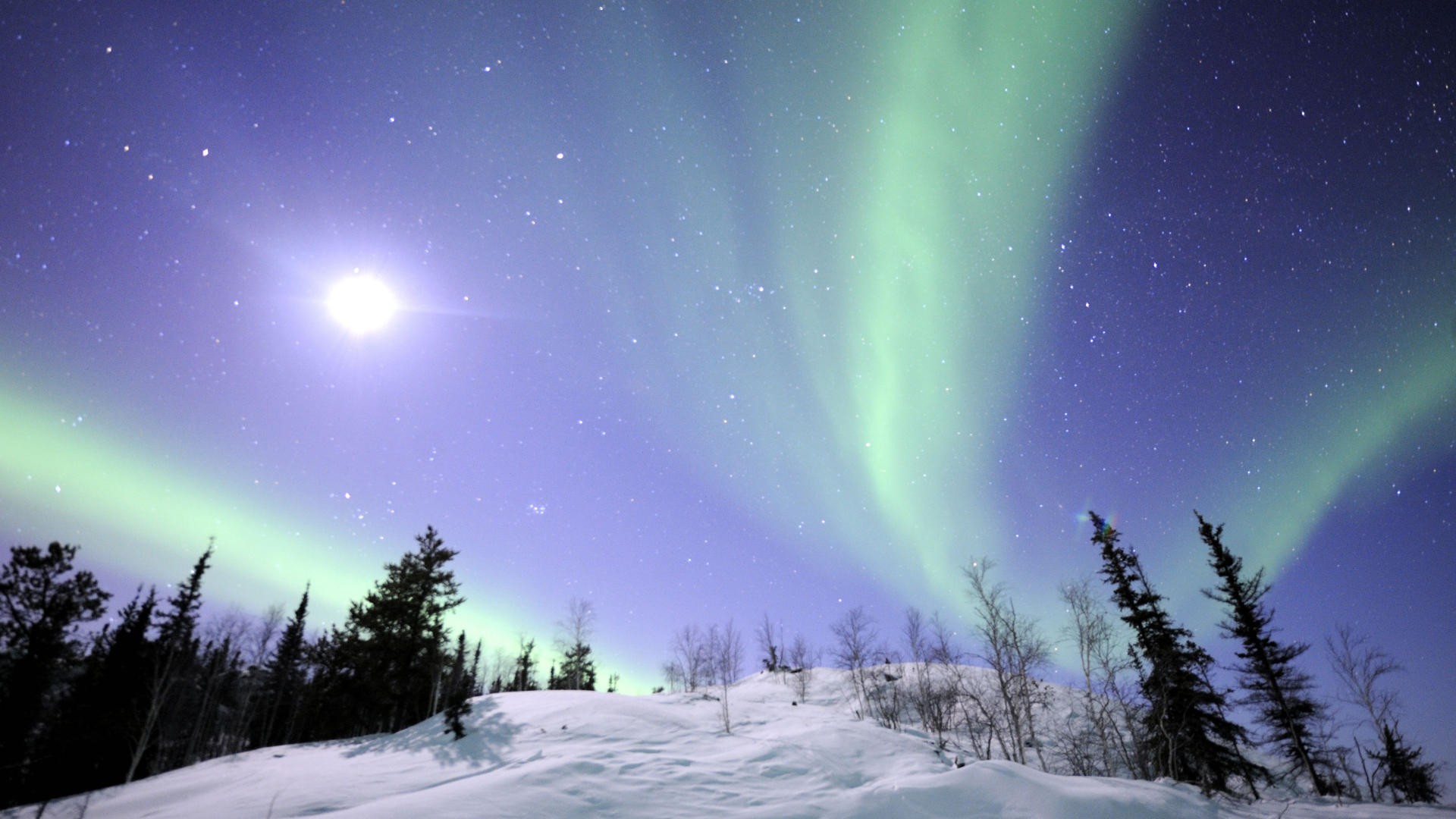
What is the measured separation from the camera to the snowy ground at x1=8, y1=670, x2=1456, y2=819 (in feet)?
36.6

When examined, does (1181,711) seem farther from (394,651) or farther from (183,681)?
(183,681)

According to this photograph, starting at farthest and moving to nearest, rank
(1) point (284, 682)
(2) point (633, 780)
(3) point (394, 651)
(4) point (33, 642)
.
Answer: (1) point (284, 682) → (3) point (394, 651) → (4) point (33, 642) → (2) point (633, 780)

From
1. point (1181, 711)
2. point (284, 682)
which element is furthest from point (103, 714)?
point (1181, 711)

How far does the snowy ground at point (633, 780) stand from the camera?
11.2m

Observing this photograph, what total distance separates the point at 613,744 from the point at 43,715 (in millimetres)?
27633

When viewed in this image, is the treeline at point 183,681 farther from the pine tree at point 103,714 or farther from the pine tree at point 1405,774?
the pine tree at point 1405,774

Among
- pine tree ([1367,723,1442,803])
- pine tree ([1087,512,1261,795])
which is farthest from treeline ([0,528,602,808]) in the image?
pine tree ([1367,723,1442,803])

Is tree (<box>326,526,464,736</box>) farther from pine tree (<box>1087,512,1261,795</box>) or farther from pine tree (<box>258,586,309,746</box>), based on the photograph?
pine tree (<box>1087,512,1261,795</box>)

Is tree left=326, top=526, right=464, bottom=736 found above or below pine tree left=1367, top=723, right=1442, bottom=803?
above

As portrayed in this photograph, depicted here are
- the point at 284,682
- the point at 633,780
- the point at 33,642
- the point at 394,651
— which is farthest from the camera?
the point at 284,682

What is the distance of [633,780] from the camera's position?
15.4 m

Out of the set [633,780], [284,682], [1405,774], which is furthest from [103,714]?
[1405,774]

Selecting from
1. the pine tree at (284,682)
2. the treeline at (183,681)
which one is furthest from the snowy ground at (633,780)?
the pine tree at (284,682)

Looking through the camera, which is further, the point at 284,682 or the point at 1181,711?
the point at 284,682
